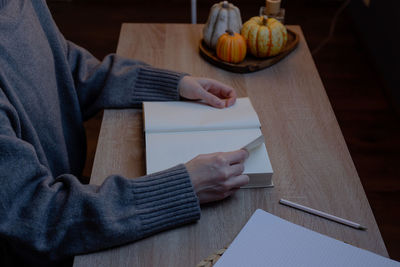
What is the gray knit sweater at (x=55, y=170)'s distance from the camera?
28.6 inches

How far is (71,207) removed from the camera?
741mm

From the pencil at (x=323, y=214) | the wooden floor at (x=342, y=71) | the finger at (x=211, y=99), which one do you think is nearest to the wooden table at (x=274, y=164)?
the pencil at (x=323, y=214)

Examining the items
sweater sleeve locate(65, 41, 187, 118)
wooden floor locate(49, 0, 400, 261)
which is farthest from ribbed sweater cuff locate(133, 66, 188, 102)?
wooden floor locate(49, 0, 400, 261)

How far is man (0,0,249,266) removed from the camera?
2.39 feet

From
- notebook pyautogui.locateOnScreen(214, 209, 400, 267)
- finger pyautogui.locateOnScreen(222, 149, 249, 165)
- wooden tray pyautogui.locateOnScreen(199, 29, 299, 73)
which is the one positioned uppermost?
finger pyautogui.locateOnScreen(222, 149, 249, 165)

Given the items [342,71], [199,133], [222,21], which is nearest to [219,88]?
[199,133]

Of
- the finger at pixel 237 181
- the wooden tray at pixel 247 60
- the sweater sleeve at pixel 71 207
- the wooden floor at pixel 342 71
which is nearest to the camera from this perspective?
the sweater sleeve at pixel 71 207

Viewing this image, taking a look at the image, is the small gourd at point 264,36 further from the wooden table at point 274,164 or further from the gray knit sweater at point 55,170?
the gray knit sweater at point 55,170

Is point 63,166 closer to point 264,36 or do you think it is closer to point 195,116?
point 195,116

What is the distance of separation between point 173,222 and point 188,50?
720mm

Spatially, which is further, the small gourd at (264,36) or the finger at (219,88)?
the small gourd at (264,36)

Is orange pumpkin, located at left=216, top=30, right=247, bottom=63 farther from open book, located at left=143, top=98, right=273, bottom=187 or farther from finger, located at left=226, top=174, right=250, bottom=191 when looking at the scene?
finger, located at left=226, top=174, right=250, bottom=191

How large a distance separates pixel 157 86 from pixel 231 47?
0.28 meters

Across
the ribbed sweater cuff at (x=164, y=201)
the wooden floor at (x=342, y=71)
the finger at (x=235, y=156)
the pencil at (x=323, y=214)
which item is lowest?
the wooden floor at (x=342, y=71)
